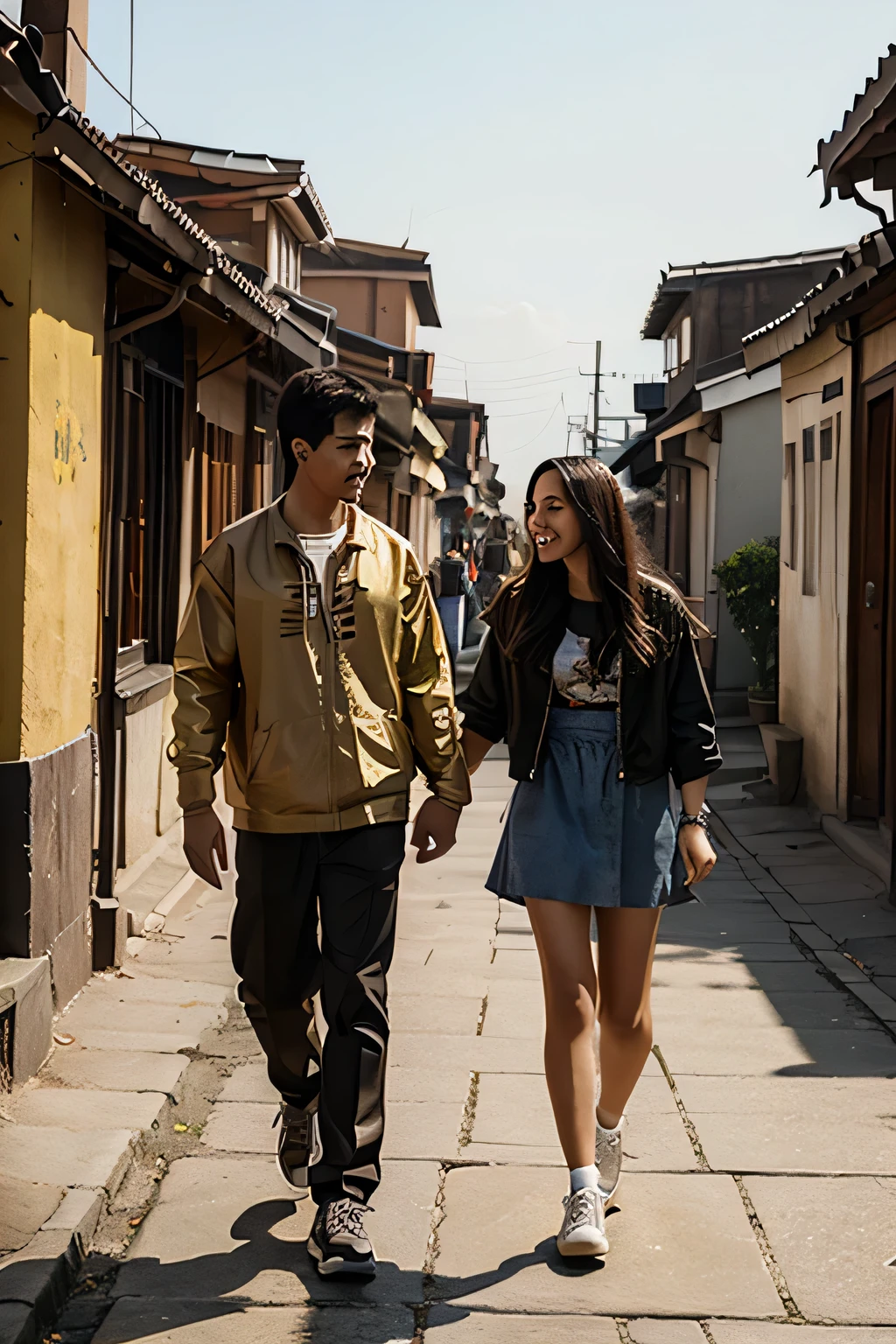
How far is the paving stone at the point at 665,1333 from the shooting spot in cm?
351

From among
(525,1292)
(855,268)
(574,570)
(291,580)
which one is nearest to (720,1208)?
(525,1292)

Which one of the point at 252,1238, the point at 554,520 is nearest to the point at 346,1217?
the point at 252,1238

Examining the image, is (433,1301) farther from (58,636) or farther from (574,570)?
(58,636)

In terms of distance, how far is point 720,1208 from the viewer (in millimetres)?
4285

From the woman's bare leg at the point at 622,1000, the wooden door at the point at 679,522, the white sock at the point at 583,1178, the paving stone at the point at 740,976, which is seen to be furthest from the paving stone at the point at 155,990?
the wooden door at the point at 679,522

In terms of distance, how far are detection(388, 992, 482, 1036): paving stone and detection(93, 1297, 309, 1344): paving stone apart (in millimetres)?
2460

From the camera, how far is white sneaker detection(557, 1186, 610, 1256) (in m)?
3.87

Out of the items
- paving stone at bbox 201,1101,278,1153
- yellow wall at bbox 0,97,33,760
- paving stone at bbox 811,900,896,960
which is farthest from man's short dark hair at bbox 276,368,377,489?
paving stone at bbox 811,900,896,960

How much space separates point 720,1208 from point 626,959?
31.5 inches

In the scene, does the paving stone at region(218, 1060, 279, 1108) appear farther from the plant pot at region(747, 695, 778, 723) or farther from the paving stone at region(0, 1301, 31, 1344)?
the plant pot at region(747, 695, 778, 723)

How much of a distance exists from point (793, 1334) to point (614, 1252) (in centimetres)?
59

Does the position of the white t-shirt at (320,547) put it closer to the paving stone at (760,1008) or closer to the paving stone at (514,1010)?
the paving stone at (514,1010)

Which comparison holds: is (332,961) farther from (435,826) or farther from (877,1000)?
(877,1000)

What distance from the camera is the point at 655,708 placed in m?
4.12
